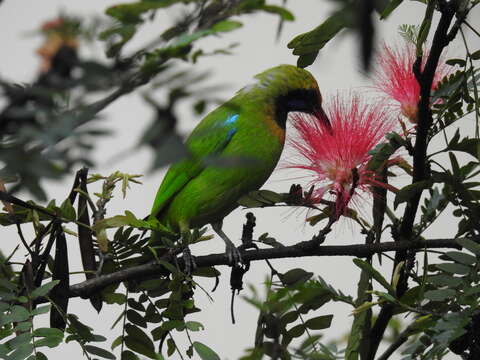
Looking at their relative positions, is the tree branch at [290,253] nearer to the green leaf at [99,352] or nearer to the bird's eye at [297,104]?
the green leaf at [99,352]

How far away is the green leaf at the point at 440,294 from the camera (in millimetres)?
1227

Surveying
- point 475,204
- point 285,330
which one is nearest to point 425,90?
point 475,204

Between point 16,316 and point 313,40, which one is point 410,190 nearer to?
point 313,40

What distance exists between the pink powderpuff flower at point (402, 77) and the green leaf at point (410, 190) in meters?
0.28

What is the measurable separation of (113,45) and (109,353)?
3.09ft

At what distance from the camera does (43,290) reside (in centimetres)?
129

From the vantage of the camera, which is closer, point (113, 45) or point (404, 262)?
point (113, 45)

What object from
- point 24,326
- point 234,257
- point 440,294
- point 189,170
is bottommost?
point 440,294

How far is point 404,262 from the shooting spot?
52.2 inches

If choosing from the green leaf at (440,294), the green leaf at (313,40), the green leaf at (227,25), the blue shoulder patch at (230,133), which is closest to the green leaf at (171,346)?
the green leaf at (440,294)

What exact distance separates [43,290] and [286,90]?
113 centimetres

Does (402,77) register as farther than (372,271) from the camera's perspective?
Yes

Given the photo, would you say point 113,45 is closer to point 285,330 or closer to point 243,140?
point 285,330

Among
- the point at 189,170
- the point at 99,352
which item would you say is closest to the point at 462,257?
the point at 99,352
